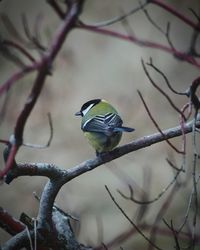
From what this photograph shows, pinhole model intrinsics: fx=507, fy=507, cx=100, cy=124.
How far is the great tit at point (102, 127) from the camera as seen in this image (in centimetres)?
260

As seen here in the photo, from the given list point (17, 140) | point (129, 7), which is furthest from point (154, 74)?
point (17, 140)

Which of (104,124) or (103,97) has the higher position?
(103,97)

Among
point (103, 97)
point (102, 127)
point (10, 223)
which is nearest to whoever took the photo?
point (10, 223)

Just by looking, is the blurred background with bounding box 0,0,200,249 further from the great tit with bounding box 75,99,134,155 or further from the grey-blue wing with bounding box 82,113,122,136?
the grey-blue wing with bounding box 82,113,122,136

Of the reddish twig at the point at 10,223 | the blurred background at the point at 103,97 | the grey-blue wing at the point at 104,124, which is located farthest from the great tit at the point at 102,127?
the blurred background at the point at 103,97

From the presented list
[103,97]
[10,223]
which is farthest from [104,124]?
[103,97]

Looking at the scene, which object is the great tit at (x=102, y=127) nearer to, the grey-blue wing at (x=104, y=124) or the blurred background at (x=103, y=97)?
the grey-blue wing at (x=104, y=124)

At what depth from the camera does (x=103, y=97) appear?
535 centimetres

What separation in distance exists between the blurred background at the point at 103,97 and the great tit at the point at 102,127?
1.89m

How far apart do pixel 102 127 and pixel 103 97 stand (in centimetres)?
268

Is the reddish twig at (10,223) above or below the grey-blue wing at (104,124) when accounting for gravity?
below

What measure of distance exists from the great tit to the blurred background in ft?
6.19

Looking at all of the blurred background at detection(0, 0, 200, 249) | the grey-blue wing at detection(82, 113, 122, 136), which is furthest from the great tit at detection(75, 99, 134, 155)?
the blurred background at detection(0, 0, 200, 249)

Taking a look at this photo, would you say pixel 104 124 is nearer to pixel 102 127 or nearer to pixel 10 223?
pixel 102 127
